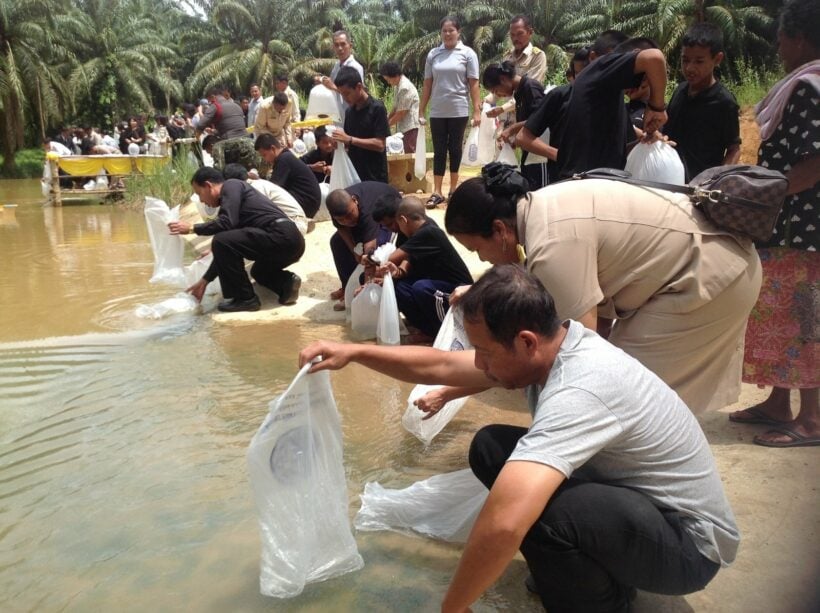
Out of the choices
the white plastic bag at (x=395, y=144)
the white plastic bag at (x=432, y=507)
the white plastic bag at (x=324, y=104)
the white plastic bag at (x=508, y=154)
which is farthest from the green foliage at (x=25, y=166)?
the white plastic bag at (x=432, y=507)

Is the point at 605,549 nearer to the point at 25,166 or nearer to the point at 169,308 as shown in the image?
the point at 169,308

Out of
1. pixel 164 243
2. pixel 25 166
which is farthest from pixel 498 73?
pixel 25 166

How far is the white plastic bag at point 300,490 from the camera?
200 cm

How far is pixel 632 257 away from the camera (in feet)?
7.27

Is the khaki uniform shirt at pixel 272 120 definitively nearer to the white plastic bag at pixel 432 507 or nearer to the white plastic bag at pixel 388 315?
the white plastic bag at pixel 388 315

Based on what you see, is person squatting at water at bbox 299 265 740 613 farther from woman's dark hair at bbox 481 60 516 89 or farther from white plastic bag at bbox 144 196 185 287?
white plastic bag at bbox 144 196 185 287

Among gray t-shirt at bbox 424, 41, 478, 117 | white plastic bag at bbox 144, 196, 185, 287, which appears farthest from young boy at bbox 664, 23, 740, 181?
white plastic bag at bbox 144, 196, 185, 287

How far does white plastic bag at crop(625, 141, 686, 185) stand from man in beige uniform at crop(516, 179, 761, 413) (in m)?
1.13

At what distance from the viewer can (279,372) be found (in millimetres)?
4180

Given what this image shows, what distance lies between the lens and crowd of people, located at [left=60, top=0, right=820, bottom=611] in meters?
1.59

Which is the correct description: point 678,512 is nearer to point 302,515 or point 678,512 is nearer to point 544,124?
point 302,515

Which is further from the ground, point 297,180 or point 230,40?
point 230,40

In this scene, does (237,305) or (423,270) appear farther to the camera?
(237,305)

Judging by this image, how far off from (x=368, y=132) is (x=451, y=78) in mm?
947
